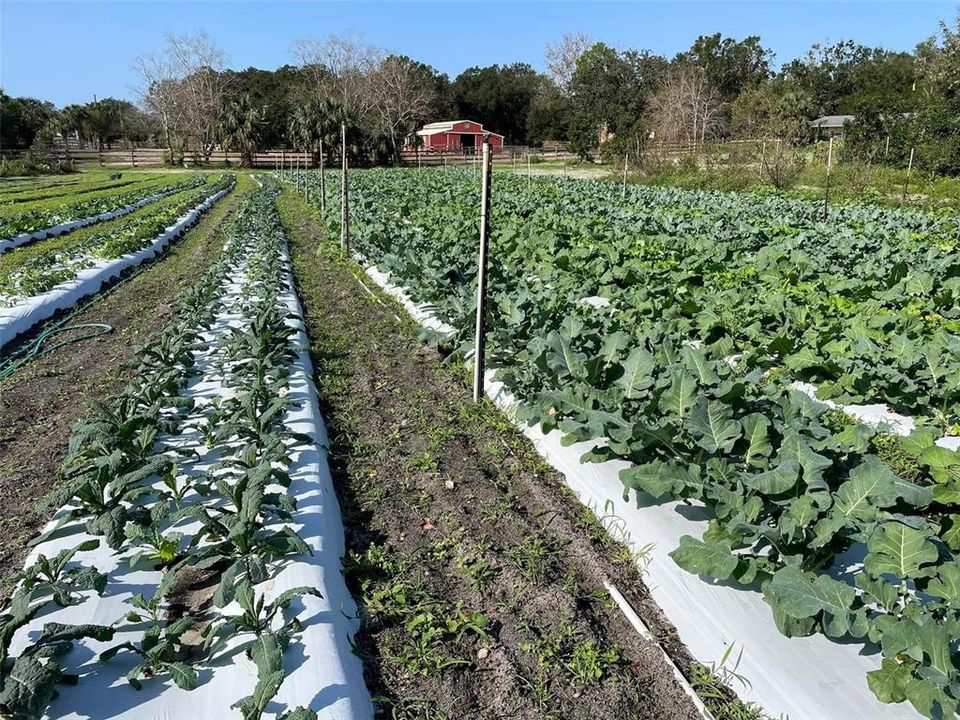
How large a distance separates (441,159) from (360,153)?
7.08 metres

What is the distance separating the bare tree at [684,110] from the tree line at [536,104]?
0.15 m

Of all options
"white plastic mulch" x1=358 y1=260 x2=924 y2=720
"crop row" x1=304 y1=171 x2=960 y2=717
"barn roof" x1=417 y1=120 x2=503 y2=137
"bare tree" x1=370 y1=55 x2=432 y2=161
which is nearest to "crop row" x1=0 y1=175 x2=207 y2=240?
"crop row" x1=304 y1=171 x2=960 y2=717

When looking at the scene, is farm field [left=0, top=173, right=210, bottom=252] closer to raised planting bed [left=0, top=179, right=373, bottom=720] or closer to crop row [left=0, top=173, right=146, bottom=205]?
crop row [left=0, top=173, right=146, bottom=205]

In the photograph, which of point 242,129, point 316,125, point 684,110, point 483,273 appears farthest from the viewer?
point 242,129

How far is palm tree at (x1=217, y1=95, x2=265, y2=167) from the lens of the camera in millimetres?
49438

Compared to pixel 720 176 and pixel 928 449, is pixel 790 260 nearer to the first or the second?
pixel 928 449

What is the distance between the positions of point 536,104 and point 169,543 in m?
66.2

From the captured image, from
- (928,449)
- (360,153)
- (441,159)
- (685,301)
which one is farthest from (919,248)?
(441,159)

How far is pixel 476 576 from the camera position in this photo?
3219mm

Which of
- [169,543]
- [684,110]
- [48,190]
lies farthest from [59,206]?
[684,110]

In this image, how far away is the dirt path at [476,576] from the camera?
2.58 m

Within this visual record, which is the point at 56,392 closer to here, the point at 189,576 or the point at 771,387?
the point at 189,576

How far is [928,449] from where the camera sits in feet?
9.82

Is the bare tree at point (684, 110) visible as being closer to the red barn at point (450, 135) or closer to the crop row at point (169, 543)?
the red barn at point (450, 135)
